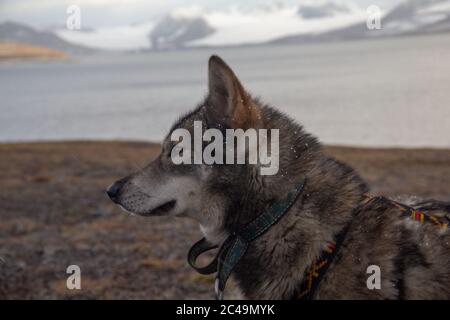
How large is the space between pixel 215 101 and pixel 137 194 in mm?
1141

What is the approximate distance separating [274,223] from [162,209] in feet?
3.73

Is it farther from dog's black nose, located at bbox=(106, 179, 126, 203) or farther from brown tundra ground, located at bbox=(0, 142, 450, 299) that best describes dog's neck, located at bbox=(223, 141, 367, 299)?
brown tundra ground, located at bbox=(0, 142, 450, 299)

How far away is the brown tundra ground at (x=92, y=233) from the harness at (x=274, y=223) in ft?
12.0

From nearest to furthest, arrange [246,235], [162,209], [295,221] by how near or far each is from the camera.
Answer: [295,221]
[246,235]
[162,209]

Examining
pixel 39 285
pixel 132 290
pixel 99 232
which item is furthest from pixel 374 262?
pixel 99 232

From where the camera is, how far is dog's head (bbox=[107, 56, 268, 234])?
14.7ft

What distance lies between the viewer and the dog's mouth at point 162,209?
193 inches

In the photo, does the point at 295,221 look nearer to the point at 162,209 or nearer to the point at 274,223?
the point at 274,223

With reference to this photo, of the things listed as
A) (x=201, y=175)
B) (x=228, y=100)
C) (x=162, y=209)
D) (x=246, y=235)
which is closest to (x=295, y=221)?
(x=246, y=235)

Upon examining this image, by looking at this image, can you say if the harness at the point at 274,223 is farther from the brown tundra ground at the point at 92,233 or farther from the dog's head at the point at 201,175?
the brown tundra ground at the point at 92,233

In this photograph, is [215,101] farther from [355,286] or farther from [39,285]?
[39,285]

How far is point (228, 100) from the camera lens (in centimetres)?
450

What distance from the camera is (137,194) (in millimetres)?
5008

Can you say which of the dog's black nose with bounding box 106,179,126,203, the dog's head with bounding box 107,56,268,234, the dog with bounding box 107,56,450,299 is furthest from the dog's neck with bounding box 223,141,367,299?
the dog's black nose with bounding box 106,179,126,203
